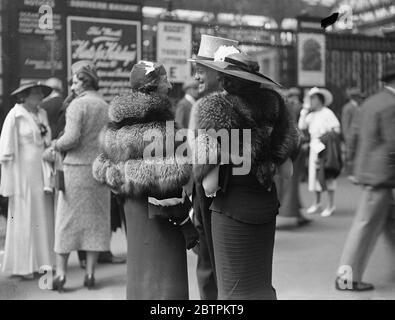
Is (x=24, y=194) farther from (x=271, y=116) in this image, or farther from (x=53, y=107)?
(x=271, y=116)

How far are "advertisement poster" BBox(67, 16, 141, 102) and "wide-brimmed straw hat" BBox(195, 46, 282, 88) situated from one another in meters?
3.12

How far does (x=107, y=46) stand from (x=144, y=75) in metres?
3.48

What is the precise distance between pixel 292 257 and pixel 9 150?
2871mm

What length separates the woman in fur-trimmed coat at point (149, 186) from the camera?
11.1ft

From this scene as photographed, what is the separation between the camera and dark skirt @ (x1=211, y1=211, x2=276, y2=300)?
10.3ft

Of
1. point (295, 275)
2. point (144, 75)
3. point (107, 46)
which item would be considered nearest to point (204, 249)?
point (144, 75)

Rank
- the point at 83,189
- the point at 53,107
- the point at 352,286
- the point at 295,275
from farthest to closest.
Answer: the point at 53,107 < the point at 295,275 < the point at 83,189 < the point at 352,286

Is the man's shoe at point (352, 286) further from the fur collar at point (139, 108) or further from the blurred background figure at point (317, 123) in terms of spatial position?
the blurred background figure at point (317, 123)

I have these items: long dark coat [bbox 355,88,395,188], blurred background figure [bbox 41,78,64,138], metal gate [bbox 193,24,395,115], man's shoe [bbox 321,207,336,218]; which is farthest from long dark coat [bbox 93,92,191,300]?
metal gate [bbox 193,24,395,115]

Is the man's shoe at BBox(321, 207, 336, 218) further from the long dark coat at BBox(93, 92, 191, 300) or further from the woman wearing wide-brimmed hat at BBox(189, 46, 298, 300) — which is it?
the woman wearing wide-brimmed hat at BBox(189, 46, 298, 300)

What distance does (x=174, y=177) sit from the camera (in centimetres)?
338

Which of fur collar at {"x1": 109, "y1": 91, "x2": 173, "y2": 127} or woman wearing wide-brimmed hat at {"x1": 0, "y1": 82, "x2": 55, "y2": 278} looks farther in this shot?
woman wearing wide-brimmed hat at {"x1": 0, "y1": 82, "x2": 55, "y2": 278}

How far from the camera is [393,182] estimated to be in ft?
14.0
